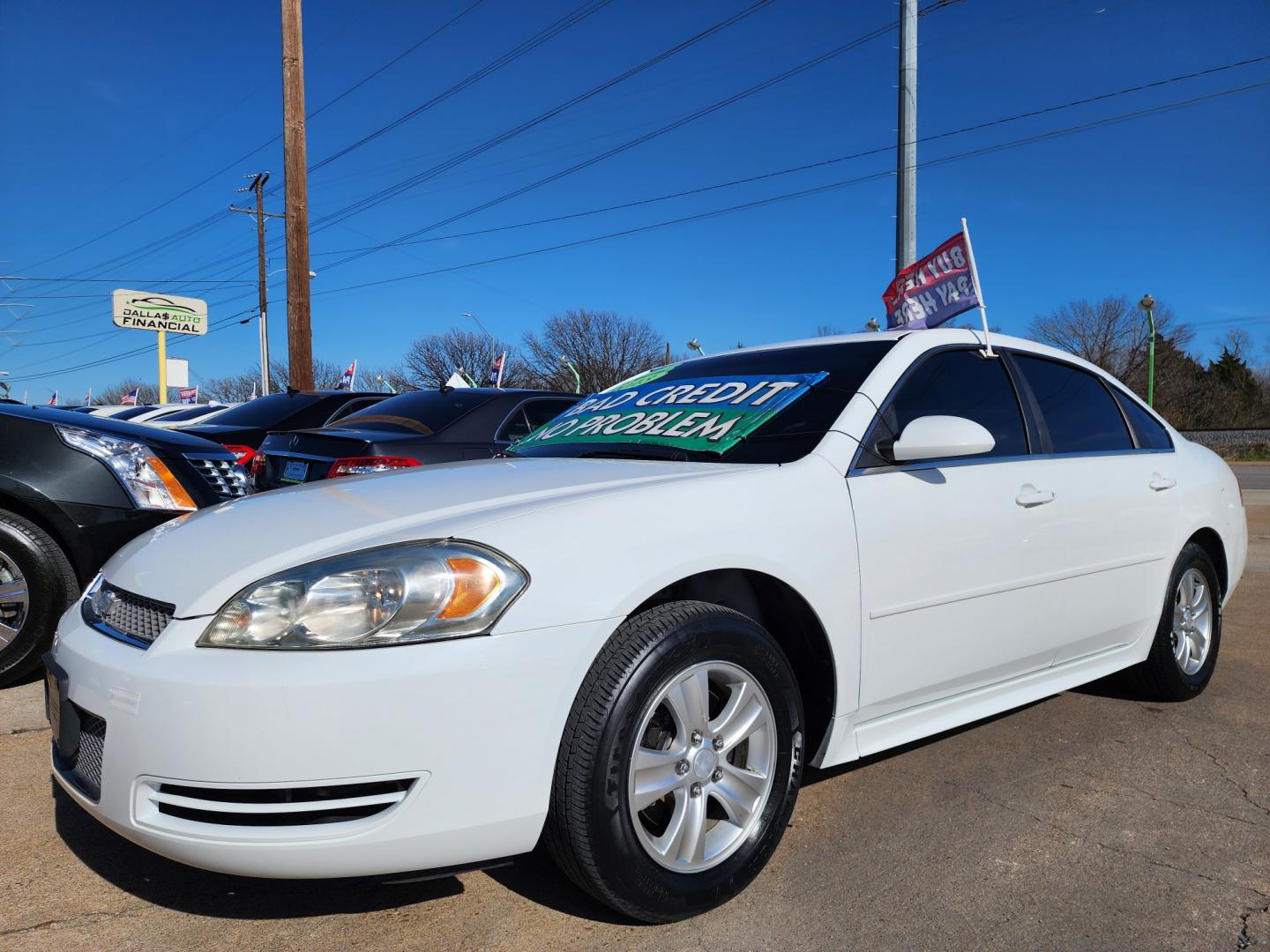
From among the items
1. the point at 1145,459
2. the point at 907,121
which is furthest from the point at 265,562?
the point at 907,121

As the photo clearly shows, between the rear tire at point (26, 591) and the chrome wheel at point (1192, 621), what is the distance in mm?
4552

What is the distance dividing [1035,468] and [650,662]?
5.97 feet

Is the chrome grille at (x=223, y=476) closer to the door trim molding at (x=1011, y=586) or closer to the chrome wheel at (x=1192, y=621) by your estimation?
the door trim molding at (x=1011, y=586)

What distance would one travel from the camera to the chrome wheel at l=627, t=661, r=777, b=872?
7.11ft

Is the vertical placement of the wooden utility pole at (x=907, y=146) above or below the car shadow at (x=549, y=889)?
above

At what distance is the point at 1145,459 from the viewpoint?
12.5ft

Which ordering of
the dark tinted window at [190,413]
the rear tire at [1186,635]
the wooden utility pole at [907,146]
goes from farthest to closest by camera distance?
1. the dark tinted window at [190,413]
2. the wooden utility pole at [907,146]
3. the rear tire at [1186,635]

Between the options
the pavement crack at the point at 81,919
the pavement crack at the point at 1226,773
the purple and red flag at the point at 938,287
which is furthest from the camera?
the purple and red flag at the point at 938,287

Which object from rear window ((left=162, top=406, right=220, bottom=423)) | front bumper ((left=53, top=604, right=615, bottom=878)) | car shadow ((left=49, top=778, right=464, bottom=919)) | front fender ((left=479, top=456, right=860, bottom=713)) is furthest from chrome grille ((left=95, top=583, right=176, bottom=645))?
rear window ((left=162, top=406, right=220, bottom=423))

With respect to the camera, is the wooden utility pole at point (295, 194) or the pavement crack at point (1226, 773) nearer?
the pavement crack at point (1226, 773)

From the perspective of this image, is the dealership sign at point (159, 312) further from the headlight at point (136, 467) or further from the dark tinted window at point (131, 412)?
the headlight at point (136, 467)

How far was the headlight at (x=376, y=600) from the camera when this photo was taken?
1936mm

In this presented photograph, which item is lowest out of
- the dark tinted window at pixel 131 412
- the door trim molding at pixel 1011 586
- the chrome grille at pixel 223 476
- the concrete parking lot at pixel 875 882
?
the concrete parking lot at pixel 875 882

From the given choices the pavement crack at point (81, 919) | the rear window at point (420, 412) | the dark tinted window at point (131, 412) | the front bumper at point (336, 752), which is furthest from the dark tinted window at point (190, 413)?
the front bumper at point (336, 752)
